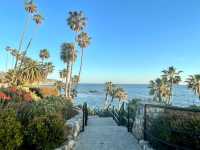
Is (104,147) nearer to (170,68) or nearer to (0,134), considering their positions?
(0,134)

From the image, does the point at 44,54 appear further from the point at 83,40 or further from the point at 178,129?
the point at 178,129

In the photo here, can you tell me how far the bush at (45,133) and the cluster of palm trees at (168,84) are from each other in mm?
45076

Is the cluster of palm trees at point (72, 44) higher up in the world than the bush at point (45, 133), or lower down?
higher up

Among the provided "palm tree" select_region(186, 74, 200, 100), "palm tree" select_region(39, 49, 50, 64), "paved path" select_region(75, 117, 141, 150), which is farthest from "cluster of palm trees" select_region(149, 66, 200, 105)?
"paved path" select_region(75, 117, 141, 150)

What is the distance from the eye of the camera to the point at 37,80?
1677 inches

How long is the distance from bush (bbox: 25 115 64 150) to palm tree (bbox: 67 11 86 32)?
39.8m

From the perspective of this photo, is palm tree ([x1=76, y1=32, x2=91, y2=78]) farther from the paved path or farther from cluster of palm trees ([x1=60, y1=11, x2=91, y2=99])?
the paved path

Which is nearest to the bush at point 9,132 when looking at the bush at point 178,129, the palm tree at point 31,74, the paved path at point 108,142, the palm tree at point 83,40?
the paved path at point 108,142

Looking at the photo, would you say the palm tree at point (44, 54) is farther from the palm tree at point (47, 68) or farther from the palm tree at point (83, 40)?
the palm tree at point (83, 40)

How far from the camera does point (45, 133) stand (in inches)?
283

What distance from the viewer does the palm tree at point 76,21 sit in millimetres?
46312

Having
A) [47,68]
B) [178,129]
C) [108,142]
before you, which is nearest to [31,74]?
[47,68]

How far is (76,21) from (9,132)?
4146cm

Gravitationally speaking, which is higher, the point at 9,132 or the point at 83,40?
the point at 83,40
